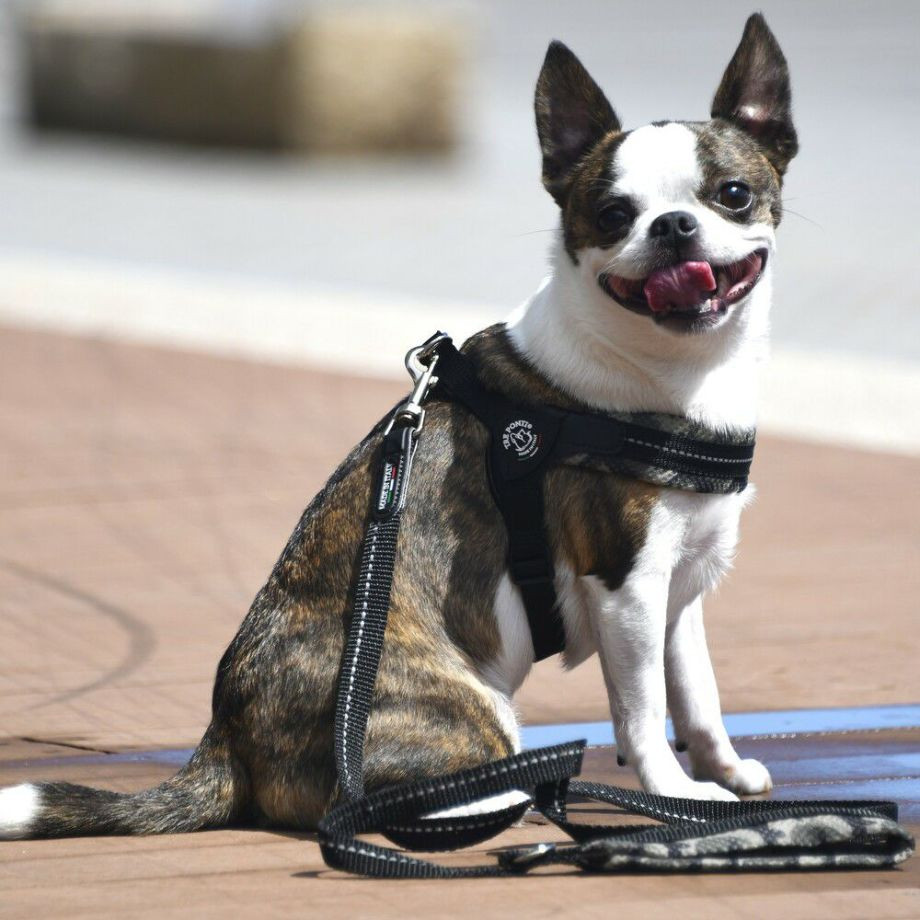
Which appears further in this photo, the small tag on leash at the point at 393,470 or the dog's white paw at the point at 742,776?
the dog's white paw at the point at 742,776

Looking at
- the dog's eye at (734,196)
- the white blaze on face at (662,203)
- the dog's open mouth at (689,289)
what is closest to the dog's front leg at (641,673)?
the dog's open mouth at (689,289)

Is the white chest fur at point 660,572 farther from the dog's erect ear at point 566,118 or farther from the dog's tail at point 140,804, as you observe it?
the dog's erect ear at point 566,118

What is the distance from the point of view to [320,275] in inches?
477

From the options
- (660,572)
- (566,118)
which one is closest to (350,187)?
(566,118)

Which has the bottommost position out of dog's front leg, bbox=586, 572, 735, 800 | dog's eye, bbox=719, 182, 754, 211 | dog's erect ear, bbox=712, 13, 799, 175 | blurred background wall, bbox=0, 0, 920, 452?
dog's front leg, bbox=586, 572, 735, 800

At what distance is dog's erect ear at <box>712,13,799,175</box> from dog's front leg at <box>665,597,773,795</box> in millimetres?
1108

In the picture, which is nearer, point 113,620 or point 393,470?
point 393,470

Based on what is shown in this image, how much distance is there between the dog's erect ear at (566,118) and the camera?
425 cm

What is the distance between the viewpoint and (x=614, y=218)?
402 cm

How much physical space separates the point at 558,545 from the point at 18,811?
130 cm

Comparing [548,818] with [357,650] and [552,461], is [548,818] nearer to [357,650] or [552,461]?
[357,650]

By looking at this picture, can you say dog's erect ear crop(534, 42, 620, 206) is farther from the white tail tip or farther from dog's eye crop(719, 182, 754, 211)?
Answer: the white tail tip

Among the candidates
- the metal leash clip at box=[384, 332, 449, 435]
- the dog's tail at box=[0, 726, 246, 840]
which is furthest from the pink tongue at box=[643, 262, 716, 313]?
the dog's tail at box=[0, 726, 246, 840]

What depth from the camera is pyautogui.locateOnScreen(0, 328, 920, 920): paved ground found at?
3.47 m
